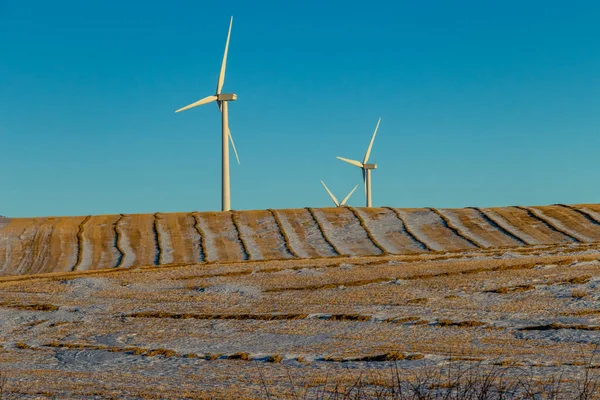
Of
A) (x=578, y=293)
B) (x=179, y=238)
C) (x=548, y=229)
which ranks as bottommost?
(x=578, y=293)

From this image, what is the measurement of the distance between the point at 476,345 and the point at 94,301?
14.5 m

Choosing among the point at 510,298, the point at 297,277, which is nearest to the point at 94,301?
the point at 297,277

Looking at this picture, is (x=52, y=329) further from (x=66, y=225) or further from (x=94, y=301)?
(x=66, y=225)

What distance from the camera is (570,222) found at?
5634 cm

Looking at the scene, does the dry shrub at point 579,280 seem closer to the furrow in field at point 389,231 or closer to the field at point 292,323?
the field at point 292,323

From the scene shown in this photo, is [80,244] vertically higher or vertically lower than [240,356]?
higher

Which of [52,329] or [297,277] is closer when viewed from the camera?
[52,329]

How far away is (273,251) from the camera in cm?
5100

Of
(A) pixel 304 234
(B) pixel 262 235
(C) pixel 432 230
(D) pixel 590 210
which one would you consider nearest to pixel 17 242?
(B) pixel 262 235

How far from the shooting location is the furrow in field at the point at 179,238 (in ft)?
163

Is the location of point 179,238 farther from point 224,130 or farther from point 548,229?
point 548,229

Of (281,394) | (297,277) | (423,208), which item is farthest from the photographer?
(423,208)

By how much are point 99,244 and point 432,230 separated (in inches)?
879

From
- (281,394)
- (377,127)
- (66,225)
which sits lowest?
(281,394)
